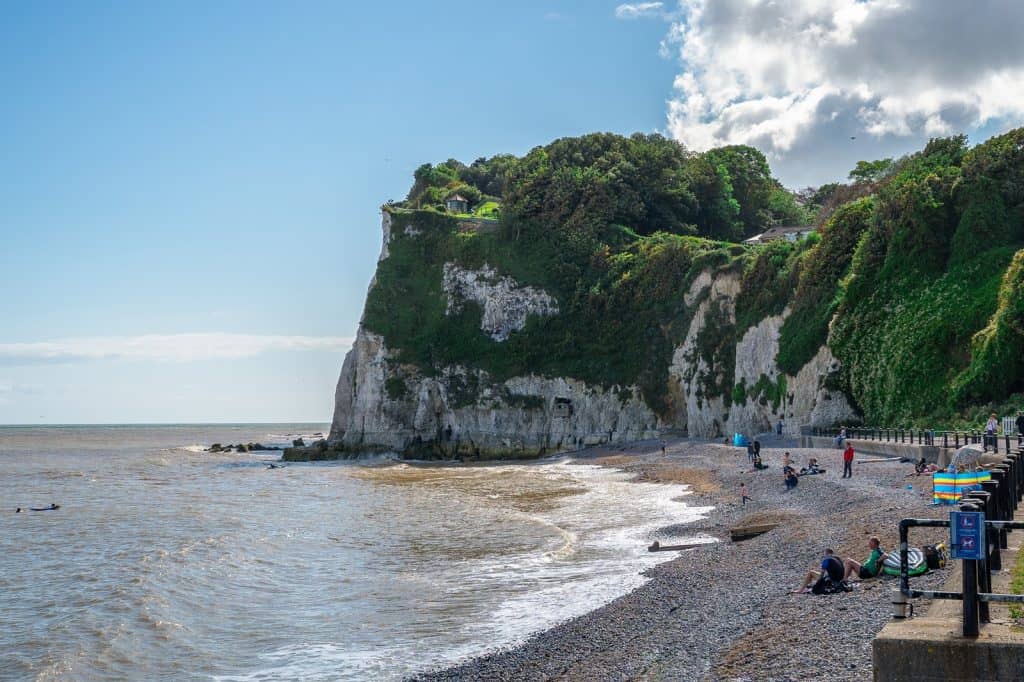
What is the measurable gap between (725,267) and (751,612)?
5241 cm

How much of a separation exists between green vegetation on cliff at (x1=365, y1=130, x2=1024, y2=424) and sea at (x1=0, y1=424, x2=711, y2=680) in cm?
1405

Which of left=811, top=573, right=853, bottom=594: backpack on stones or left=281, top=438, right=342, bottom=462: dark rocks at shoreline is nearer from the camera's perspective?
left=811, top=573, right=853, bottom=594: backpack on stones

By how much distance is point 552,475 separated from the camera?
49875mm

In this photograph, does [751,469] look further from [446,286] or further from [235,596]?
[446,286]

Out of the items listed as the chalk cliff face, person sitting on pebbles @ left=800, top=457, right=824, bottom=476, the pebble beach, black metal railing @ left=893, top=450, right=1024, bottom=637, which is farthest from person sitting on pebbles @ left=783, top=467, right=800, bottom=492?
the chalk cliff face

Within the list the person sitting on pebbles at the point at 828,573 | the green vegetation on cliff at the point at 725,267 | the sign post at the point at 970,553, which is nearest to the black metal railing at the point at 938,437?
the green vegetation on cliff at the point at 725,267

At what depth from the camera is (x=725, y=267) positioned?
6341 cm

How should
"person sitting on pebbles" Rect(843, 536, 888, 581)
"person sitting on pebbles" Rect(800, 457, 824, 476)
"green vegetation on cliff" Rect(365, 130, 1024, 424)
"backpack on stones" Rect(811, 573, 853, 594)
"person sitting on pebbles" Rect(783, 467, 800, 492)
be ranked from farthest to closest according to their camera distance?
"green vegetation on cliff" Rect(365, 130, 1024, 424)
"person sitting on pebbles" Rect(800, 457, 824, 476)
"person sitting on pebbles" Rect(783, 467, 800, 492)
"person sitting on pebbles" Rect(843, 536, 888, 581)
"backpack on stones" Rect(811, 573, 853, 594)

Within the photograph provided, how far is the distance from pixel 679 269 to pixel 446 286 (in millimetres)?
22832

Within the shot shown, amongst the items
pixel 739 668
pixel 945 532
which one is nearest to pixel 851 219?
pixel 945 532

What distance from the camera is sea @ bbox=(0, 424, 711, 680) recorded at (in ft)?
49.8

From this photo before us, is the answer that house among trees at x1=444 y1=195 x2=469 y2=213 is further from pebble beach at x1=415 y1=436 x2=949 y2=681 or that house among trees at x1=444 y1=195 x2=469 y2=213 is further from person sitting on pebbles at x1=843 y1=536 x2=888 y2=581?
person sitting on pebbles at x1=843 y1=536 x2=888 y2=581

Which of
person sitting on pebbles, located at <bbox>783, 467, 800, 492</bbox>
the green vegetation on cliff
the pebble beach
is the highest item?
the green vegetation on cliff

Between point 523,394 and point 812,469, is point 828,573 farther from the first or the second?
point 523,394
